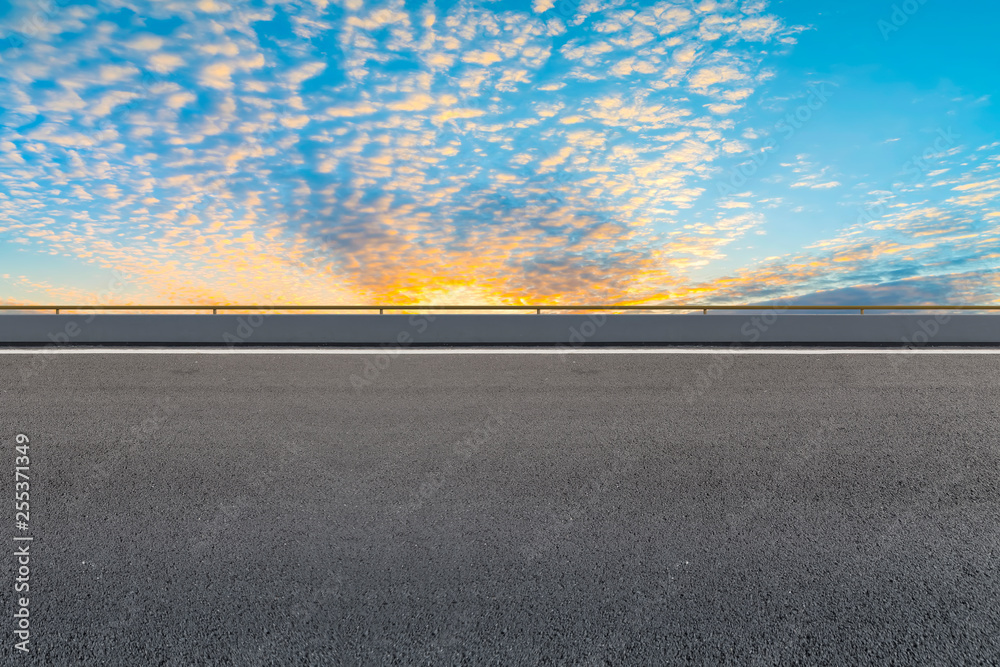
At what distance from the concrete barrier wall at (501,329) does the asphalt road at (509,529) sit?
6210mm

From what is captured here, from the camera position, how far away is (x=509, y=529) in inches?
144

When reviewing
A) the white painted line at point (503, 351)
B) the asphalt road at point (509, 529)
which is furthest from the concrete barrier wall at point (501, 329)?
the asphalt road at point (509, 529)

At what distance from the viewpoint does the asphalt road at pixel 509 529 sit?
2.61 metres

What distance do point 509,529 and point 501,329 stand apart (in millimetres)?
10316

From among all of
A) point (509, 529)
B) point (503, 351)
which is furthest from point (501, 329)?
point (509, 529)

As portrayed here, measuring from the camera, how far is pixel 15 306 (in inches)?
576

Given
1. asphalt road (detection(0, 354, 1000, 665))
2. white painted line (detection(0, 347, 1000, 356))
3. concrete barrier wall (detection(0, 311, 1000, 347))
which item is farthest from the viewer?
concrete barrier wall (detection(0, 311, 1000, 347))

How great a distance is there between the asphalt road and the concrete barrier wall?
6.21 m

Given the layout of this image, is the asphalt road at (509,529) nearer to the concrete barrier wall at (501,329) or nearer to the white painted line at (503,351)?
the white painted line at (503,351)

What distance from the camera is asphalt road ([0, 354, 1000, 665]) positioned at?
261 cm

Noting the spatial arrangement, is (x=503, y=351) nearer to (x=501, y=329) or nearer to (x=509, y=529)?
(x=501, y=329)

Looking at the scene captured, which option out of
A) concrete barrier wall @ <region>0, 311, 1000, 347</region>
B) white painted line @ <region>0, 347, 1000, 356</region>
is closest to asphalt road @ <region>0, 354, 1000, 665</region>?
white painted line @ <region>0, 347, 1000, 356</region>

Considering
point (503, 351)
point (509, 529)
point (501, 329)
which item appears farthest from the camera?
point (501, 329)

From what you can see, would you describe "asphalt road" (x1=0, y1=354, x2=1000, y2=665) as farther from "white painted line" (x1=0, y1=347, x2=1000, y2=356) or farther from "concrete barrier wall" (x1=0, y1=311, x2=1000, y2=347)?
"concrete barrier wall" (x1=0, y1=311, x2=1000, y2=347)
